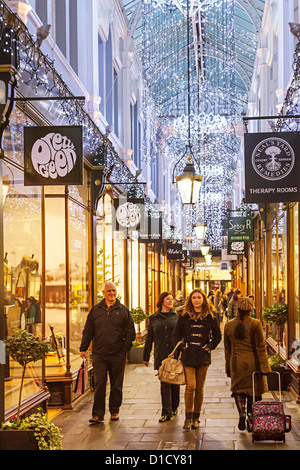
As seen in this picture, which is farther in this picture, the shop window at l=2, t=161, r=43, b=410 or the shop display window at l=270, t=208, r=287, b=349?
the shop display window at l=270, t=208, r=287, b=349

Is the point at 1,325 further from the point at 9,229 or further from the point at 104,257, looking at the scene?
the point at 104,257

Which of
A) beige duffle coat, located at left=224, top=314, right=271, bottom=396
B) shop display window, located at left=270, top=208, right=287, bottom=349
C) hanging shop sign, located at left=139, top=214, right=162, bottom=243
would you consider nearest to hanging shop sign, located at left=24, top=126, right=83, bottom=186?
beige duffle coat, located at left=224, top=314, right=271, bottom=396

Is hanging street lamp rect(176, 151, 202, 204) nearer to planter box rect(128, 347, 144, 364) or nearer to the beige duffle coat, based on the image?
the beige duffle coat

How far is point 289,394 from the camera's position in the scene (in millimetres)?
11695

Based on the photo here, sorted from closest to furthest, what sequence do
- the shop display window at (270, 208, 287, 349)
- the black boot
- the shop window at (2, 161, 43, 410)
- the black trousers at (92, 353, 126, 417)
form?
the shop window at (2, 161, 43, 410) < the black boot < the black trousers at (92, 353, 126, 417) < the shop display window at (270, 208, 287, 349)

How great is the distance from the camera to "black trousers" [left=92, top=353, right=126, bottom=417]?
30.8 ft

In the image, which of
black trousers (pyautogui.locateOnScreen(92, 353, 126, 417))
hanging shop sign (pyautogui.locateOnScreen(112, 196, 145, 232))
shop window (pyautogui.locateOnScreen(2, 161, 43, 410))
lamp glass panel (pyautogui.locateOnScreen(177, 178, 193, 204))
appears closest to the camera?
shop window (pyautogui.locateOnScreen(2, 161, 43, 410))

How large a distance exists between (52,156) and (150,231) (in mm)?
13691

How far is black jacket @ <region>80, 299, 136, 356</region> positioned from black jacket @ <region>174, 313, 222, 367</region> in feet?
2.77

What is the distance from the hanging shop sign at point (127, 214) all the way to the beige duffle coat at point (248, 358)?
327 inches

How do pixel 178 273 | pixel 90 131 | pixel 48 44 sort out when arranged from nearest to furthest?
pixel 48 44 < pixel 90 131 < pixel 178 273

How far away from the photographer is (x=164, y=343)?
954cm
